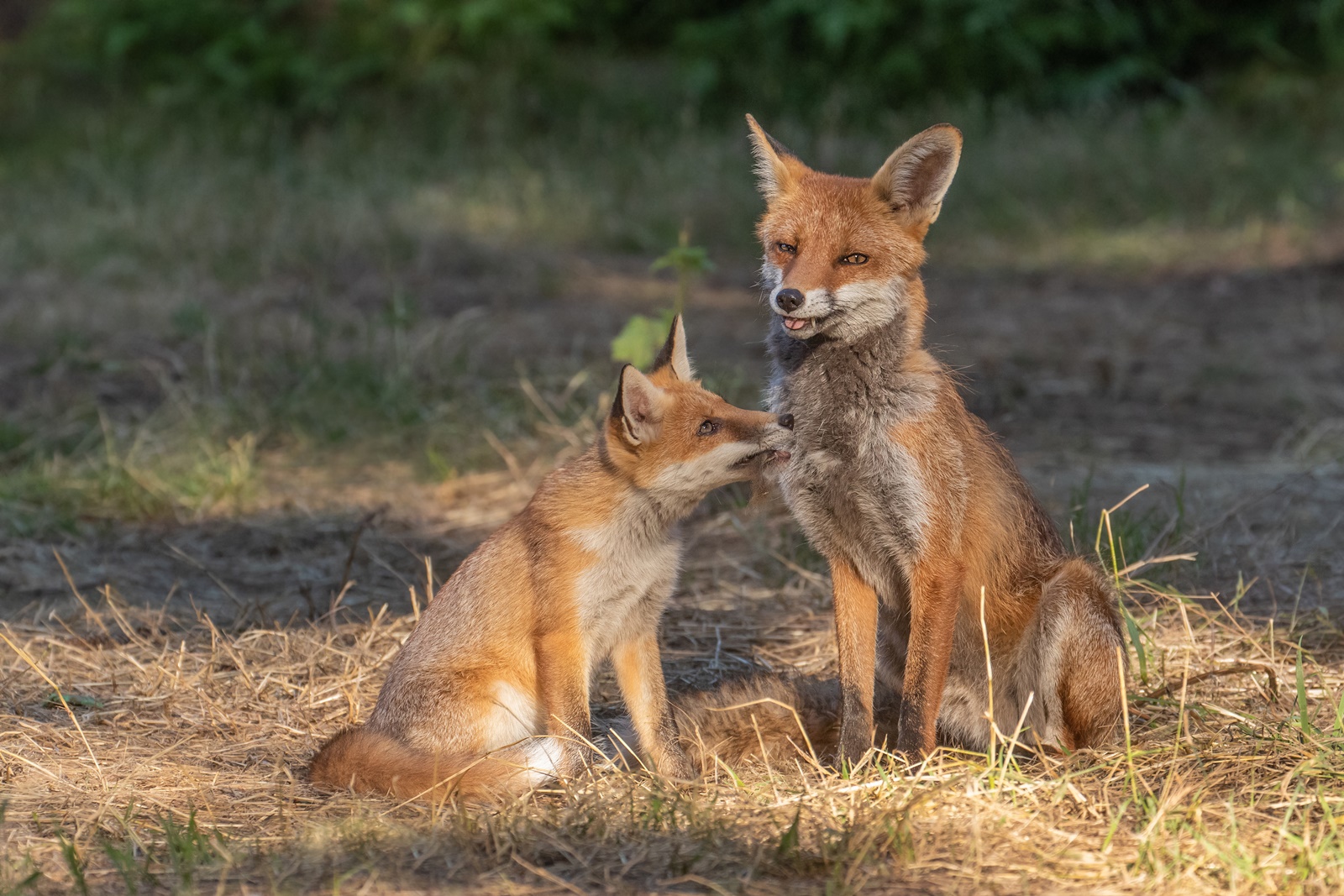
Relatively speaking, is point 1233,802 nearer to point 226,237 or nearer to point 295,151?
point 226,237

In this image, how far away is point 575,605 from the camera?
12.7 ft

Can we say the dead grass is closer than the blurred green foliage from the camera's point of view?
Yes

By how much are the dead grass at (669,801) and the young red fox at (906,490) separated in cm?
21

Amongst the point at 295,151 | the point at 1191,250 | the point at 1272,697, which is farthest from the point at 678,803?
the point at 295,151

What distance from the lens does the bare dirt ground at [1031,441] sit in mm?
5520

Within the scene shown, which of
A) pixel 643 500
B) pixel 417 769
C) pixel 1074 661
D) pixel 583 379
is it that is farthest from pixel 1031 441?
pixel 417 769

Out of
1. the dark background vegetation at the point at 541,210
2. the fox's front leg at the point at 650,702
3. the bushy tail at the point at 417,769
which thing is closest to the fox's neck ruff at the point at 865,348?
the fox's front leg at the point at 650,702

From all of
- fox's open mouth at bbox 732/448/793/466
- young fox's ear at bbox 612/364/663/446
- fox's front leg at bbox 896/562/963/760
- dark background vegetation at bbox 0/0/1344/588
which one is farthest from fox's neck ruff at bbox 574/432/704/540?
dark background vegetation at bbox 0/0/1344/588

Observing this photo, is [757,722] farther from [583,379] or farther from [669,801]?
[583,379]

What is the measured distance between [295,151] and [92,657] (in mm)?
10055

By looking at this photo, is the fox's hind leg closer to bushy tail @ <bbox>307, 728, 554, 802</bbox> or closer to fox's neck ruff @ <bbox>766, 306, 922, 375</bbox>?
fox's neck ruff @ <bbox>766, 306, 922, 375</bbox>

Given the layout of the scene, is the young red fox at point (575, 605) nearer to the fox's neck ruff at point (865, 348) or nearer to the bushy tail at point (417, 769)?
the bushy tail at point (417, 769)

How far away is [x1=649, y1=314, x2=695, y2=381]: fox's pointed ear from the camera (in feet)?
13.7

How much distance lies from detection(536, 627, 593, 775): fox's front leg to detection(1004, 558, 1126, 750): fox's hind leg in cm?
127
